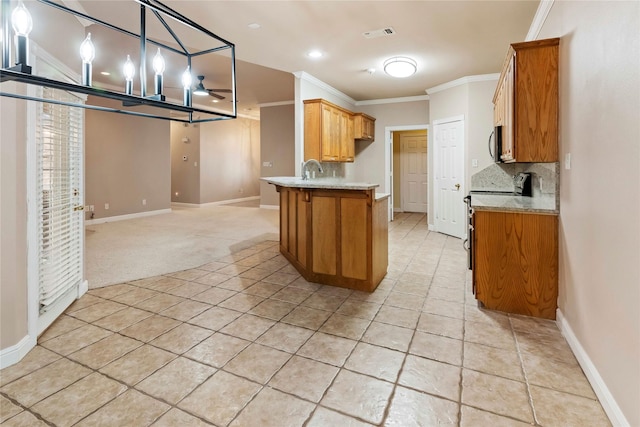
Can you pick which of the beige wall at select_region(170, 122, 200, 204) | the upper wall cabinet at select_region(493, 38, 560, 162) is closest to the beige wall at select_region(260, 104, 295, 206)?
the beige wall at select_region(170, 122, 200, 204)

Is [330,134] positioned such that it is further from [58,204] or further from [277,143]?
[58,204]

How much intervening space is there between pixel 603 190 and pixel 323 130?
161 inches

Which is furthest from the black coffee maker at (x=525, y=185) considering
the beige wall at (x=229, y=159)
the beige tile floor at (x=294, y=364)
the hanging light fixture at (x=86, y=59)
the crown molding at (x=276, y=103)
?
the beige wall at (x=229, y=159)

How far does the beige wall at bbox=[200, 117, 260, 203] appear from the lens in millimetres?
9711

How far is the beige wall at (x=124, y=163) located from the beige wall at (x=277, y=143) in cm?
247

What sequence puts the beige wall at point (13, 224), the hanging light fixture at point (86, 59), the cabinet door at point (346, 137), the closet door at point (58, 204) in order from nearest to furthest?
the hanging light fixture at point (86, 59) → the beige wall at point (13, 224) → the closet door at point (58, 204) → the cabinet door at point (346, 137)

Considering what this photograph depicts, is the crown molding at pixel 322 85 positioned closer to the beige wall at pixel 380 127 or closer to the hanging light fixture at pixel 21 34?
the beige wall at pixel 380 127

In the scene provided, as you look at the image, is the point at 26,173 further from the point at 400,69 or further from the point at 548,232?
the point at 400,69

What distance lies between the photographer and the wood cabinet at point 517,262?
100 inches

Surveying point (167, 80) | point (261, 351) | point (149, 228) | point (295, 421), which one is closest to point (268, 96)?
point (167, 80)

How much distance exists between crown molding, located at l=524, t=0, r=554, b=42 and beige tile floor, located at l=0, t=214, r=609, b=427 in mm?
2609

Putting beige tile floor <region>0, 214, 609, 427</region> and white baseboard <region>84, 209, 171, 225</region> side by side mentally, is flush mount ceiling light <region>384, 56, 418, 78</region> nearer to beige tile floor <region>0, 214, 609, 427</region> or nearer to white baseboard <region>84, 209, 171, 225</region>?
beige tile floor <region>0, 214, 609, 427</region>

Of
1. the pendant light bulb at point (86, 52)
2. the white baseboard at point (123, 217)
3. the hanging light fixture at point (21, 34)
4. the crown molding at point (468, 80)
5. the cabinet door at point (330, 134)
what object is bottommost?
the white baseboard at point (123, 217)

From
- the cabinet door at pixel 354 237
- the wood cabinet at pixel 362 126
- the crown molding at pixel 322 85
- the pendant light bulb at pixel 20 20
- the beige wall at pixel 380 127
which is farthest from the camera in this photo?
the beige wall at pixel 380 127
